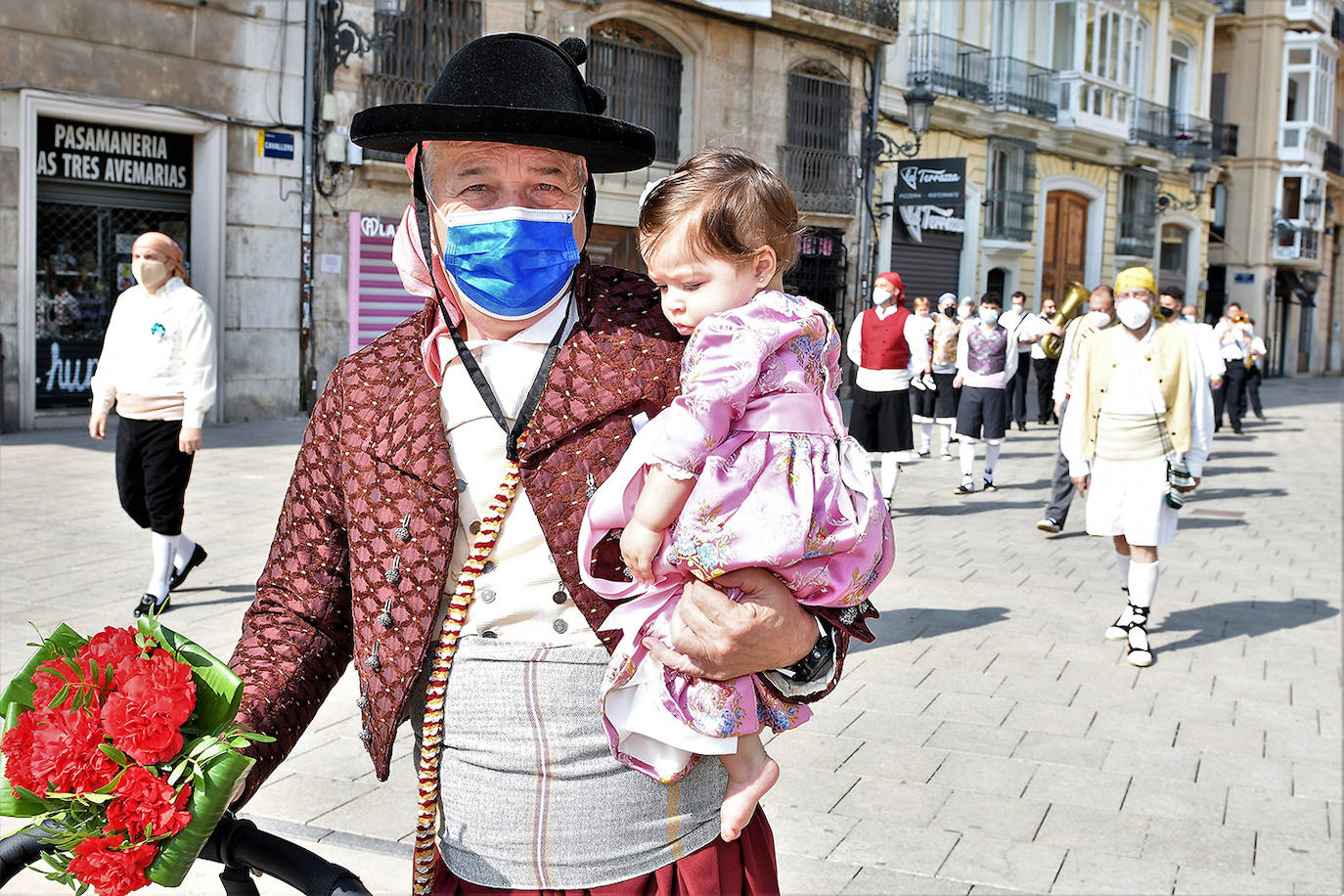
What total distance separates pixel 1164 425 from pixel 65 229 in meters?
11.8

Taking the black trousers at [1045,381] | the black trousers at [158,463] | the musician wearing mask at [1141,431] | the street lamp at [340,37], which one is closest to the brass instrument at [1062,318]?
the black trousers at [1045,381]

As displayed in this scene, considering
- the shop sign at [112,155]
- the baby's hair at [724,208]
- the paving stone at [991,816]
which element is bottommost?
the paving stone at [991,816]

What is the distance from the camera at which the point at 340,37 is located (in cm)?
1611

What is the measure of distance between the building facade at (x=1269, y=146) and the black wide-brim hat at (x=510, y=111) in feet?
141

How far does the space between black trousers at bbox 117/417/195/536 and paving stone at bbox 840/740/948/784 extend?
3.87 metres

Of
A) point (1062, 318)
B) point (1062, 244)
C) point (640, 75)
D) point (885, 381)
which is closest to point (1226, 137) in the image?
point (1062, 244)

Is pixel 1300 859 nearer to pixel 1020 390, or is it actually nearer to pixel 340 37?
pixel 340 37

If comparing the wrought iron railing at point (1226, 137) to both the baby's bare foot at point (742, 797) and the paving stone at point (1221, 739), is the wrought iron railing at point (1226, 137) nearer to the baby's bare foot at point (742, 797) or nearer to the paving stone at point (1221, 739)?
the paving stone at point (1221, 739)

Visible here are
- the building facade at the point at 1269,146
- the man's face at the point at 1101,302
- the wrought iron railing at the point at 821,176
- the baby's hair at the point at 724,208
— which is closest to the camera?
the baby's hair at the point at 724,208

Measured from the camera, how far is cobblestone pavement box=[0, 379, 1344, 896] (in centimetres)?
423

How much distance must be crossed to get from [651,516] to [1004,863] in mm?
2748

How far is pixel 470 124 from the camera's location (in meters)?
2.01

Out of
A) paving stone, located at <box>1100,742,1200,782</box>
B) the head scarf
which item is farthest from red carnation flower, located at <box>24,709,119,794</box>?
the head scarf

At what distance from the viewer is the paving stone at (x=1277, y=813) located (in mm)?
4578
